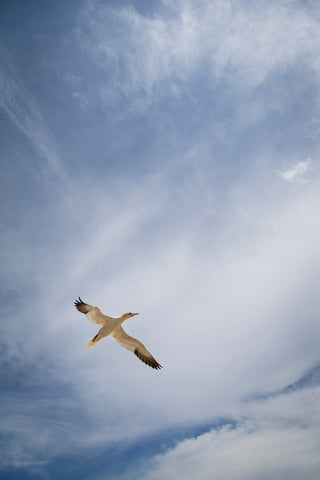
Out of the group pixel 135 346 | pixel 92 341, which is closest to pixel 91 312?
pixel 92 341

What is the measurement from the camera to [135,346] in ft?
73.7

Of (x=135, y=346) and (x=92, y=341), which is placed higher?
(x=92, y=341)

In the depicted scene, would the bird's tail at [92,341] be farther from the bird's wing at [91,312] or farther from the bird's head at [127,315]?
the bird's head at [127,315]

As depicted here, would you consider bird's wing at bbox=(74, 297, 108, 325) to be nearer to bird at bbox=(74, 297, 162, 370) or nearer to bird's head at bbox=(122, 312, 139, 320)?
bird at bbox=(74, 297, 162, 370)

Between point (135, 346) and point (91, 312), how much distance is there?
4.69 metres

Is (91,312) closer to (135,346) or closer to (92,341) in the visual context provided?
(92,341)

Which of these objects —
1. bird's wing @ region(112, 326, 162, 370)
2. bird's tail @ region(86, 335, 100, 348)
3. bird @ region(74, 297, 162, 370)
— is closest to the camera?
bird's tail @ region(86, 335, 100, 348)

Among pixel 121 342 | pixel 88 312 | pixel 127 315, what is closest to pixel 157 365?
pixel 121 342

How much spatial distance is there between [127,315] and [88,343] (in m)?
3.46

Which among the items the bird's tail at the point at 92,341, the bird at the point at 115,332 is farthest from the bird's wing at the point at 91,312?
the bird's tail at the point at 92,341

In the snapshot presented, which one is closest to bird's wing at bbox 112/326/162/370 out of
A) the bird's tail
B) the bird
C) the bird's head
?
the bird

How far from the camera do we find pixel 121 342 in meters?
22.5

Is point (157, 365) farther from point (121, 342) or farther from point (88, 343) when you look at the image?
point (88, 343)

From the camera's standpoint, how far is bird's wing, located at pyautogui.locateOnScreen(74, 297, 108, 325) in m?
21.2
